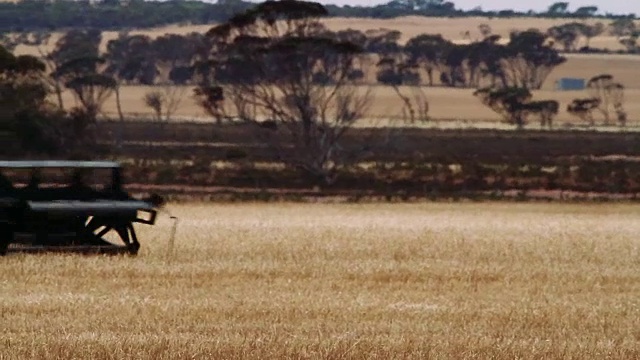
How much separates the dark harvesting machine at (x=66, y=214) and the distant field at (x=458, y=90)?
89219mm

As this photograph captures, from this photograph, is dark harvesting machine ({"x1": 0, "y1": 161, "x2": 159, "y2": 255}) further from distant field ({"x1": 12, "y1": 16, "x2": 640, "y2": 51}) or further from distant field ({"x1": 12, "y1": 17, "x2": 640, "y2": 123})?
distant field ({"x1": 12, "y1": 16, "x2": 640, "y2": 51})

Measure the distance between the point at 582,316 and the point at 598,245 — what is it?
365 inches

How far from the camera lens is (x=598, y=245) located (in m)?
22.2

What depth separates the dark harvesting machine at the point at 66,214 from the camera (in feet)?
59.5

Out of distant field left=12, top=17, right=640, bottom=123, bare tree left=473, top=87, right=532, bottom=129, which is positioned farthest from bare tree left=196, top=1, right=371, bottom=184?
distant field left=12, top=17, right=640, bottom=123

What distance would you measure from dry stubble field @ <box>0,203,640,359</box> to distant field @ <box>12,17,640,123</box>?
87200mm

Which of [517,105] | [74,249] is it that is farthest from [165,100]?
[74,249]

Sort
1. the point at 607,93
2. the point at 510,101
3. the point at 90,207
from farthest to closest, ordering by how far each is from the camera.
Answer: the point at 607,93, the point at 510,101, the point at 90,207

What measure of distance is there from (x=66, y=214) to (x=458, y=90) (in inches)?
4722

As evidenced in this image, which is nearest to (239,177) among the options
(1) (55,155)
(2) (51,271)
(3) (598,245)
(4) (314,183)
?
(4) (314,183)

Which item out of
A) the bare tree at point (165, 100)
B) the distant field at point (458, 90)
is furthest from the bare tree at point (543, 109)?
the bare tree at point (165, 100)

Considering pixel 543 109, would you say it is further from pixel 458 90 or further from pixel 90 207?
pixel 90 207

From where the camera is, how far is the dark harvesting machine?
18.1 m

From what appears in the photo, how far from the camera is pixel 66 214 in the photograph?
18.1m
